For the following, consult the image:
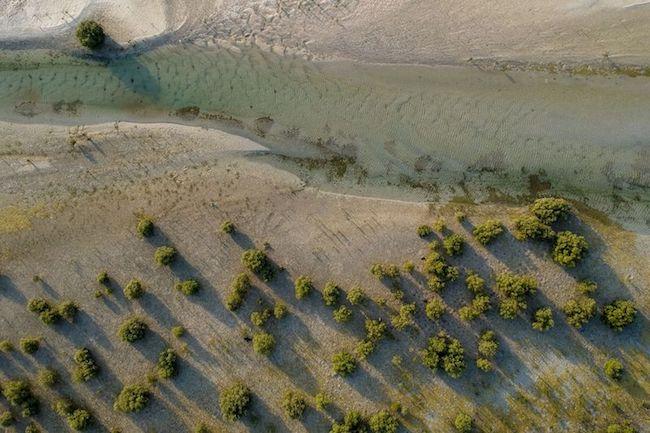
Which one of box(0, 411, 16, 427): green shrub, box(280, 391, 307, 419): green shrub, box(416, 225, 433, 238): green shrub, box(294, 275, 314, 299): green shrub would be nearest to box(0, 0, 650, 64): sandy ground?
box(416, 225, 433, 238): green shrub

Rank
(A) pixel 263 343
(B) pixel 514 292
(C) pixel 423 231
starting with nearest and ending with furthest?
(B) pixel 514 292 → (A) pixel 263 343 → (C) pixel 423 231

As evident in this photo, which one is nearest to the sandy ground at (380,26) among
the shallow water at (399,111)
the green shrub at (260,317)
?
the shallow water at (399,111)

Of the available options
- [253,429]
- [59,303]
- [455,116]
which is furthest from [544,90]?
[59,303]

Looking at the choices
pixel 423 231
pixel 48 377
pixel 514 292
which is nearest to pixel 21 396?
pixel 48 377

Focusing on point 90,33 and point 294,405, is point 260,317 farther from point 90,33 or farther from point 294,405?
point 90,33

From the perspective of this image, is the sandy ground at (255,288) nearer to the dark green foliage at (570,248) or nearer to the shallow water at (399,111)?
the dark green foliage at (570,248)

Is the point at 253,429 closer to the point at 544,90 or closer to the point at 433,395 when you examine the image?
the point at 433,395

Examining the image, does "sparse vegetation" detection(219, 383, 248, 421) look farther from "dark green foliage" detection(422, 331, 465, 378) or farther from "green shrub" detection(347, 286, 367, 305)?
"dark green foliage" detection(422, 331, 465, 378)
